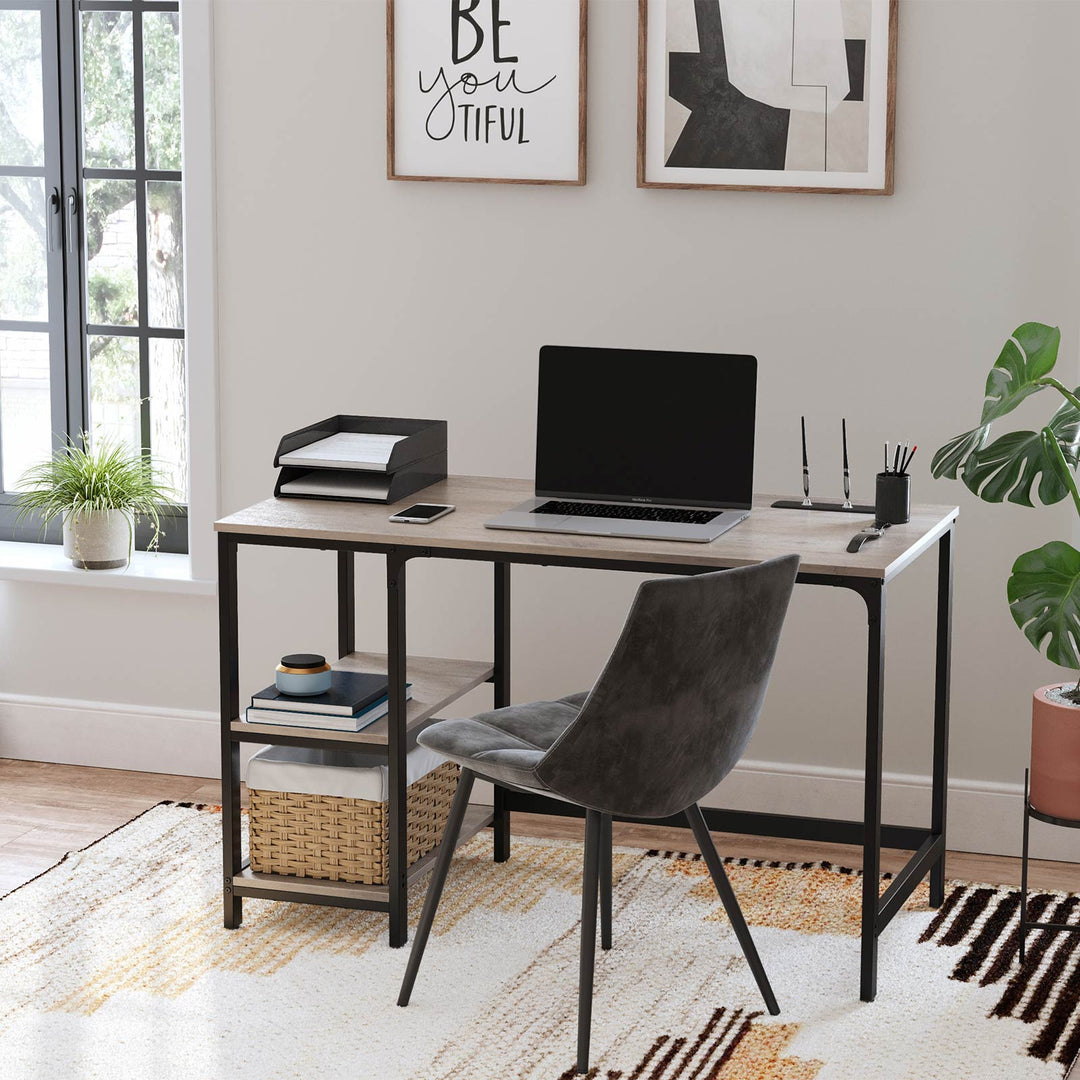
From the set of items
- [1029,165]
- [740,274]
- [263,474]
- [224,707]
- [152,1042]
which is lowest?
[152,1042]

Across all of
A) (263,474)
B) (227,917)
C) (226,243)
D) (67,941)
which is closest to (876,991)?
(227,917)

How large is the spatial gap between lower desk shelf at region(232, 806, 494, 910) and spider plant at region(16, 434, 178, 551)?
1.23 m

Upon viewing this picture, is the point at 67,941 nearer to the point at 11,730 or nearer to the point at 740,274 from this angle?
the point at 11,730

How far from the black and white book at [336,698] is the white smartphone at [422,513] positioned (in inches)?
12.2

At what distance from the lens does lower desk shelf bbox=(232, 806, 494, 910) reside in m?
3.17

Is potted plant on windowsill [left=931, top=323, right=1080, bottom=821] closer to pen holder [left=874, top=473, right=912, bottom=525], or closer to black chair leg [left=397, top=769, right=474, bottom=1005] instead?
pen holder [left=874, top=473, right=912, bottom=525]

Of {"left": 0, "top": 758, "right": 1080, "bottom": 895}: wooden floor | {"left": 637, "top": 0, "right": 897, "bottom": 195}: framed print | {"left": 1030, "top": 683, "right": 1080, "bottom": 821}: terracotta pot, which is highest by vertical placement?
{"left": 637, "top": 0, "right": 897, "bottom": 195}: framed print

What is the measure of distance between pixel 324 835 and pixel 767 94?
181 cm

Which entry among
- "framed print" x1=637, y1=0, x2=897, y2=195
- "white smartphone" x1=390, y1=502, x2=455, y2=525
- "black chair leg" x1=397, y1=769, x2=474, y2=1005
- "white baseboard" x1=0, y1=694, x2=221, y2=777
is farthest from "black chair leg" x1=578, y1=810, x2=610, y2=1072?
"white baseboard" x1=0, y1=694, x2=221, y2=777

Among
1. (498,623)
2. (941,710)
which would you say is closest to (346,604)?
(498,623)

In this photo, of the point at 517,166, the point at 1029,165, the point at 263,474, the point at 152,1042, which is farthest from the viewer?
the point at 263,474

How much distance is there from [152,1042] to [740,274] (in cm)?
199

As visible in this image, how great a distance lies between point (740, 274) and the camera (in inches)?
144

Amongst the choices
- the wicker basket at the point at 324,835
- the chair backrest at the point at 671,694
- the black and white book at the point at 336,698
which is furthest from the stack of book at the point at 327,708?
the chair backrest at the point at 671,694
